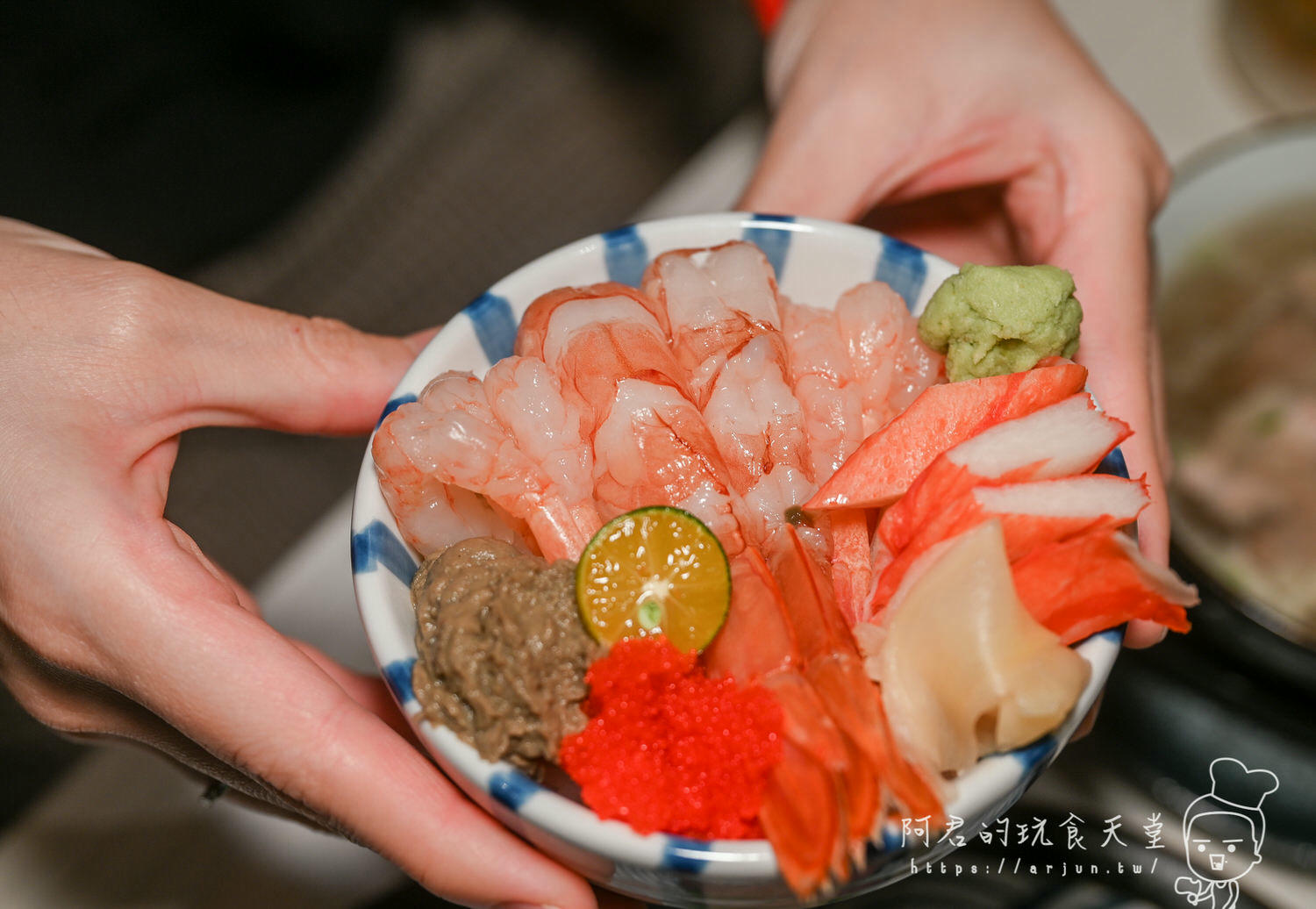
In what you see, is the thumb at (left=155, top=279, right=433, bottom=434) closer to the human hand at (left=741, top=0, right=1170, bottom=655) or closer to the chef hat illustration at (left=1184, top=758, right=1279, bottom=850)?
Result: the human hand at (left=741, top=0, right=1170, bottom=655)

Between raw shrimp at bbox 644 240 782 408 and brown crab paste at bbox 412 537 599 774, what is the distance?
0.32m

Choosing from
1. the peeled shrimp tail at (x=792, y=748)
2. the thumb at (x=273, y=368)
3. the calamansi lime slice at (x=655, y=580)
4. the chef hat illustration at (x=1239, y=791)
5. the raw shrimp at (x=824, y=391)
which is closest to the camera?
the peeled shrimp tail at (x=792, y=748)

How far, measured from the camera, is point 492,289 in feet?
4.13

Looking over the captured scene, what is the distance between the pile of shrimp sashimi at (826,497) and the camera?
2.95ft

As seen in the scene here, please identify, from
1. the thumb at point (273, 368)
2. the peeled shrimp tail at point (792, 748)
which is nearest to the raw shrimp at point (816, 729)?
the peeled shrimp tail at point (792, 748)

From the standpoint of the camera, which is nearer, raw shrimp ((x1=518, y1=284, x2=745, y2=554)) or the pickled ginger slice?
the pickled ginger slice

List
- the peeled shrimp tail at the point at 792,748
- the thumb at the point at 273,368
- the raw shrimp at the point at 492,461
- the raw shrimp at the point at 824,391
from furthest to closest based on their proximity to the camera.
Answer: the thumb at the point at 273,368 < the raw shrimp at the point at 824,391 < the raw shrimp at the point at 492,461 < the peeled shrimp tail at the point at 792,748

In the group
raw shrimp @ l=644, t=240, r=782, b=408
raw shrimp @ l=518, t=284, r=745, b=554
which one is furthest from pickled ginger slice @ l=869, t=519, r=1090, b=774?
raw shrimp @ l=644, t=240, r=782, b=408

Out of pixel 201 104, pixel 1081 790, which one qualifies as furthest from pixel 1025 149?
pixel 201 104

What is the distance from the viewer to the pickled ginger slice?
89cm

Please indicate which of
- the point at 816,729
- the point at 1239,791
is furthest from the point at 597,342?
the point at 1239,791

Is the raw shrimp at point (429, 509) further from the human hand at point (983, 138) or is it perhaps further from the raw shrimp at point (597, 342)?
the human hand at point (983, 138)

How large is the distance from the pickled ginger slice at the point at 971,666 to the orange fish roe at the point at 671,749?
13cm

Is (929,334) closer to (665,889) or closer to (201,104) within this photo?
(665,889)
